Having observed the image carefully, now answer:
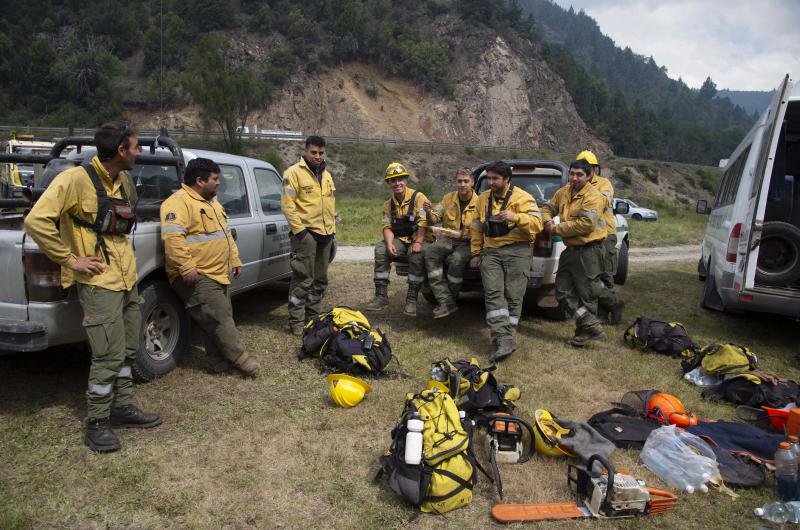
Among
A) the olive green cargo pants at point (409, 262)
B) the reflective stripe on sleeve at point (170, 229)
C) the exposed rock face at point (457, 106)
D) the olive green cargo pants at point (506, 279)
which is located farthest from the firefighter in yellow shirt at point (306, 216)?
the exposed rock face at point (457, 106)

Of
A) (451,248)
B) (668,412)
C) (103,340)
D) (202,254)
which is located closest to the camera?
(103,340)

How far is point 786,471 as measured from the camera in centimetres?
308

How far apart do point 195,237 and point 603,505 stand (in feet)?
11.4

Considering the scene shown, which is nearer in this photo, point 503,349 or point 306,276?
point 503,349

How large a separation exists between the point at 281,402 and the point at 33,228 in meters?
2.07

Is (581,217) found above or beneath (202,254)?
above

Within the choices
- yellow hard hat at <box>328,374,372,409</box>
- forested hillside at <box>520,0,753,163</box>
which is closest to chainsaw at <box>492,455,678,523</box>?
yellow hard hat at <box>328,374,372,409</box>

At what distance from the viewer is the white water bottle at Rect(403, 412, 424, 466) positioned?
301cm

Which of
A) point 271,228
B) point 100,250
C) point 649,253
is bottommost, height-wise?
point 649,253

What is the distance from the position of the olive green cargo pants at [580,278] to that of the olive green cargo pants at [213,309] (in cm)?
337

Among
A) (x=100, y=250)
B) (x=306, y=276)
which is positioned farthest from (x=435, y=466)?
(x=306, y=276)

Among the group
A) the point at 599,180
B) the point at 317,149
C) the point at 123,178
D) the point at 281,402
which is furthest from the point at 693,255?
the point at 123,178

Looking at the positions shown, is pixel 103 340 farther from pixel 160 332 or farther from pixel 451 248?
pixel 451 248

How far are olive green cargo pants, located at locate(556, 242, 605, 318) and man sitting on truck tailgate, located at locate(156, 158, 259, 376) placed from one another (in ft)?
10.8
